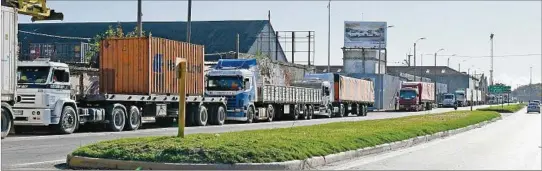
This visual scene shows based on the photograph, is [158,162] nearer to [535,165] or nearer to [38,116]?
[535,165]

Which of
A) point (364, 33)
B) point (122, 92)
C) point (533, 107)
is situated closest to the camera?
point (122, 92)

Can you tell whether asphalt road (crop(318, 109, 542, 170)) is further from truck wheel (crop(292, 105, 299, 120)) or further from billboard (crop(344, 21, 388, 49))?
billboard (crop(344, 21, 388, 49))

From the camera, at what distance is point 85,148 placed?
13227mm

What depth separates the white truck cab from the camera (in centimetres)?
2191

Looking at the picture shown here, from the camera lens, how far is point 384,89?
265ft

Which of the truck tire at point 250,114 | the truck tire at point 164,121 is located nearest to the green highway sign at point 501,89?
the truck tire at point 250,114

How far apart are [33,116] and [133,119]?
16.2 ft

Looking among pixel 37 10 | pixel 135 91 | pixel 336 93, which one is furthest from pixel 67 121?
pixel 336 93

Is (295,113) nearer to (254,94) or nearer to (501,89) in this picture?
(254,94)

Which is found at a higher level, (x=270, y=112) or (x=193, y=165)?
(x=193, y=165)

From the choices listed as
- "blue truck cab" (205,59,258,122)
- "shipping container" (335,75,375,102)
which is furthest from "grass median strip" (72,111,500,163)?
"shipping container" (335,75,375,102)

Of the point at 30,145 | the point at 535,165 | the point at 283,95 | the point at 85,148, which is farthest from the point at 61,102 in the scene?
the point at 283,95

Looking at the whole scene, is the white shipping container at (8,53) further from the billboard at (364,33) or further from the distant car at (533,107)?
the billboard at (364,33)

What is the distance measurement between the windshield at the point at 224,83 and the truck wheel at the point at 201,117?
3.21 meters
